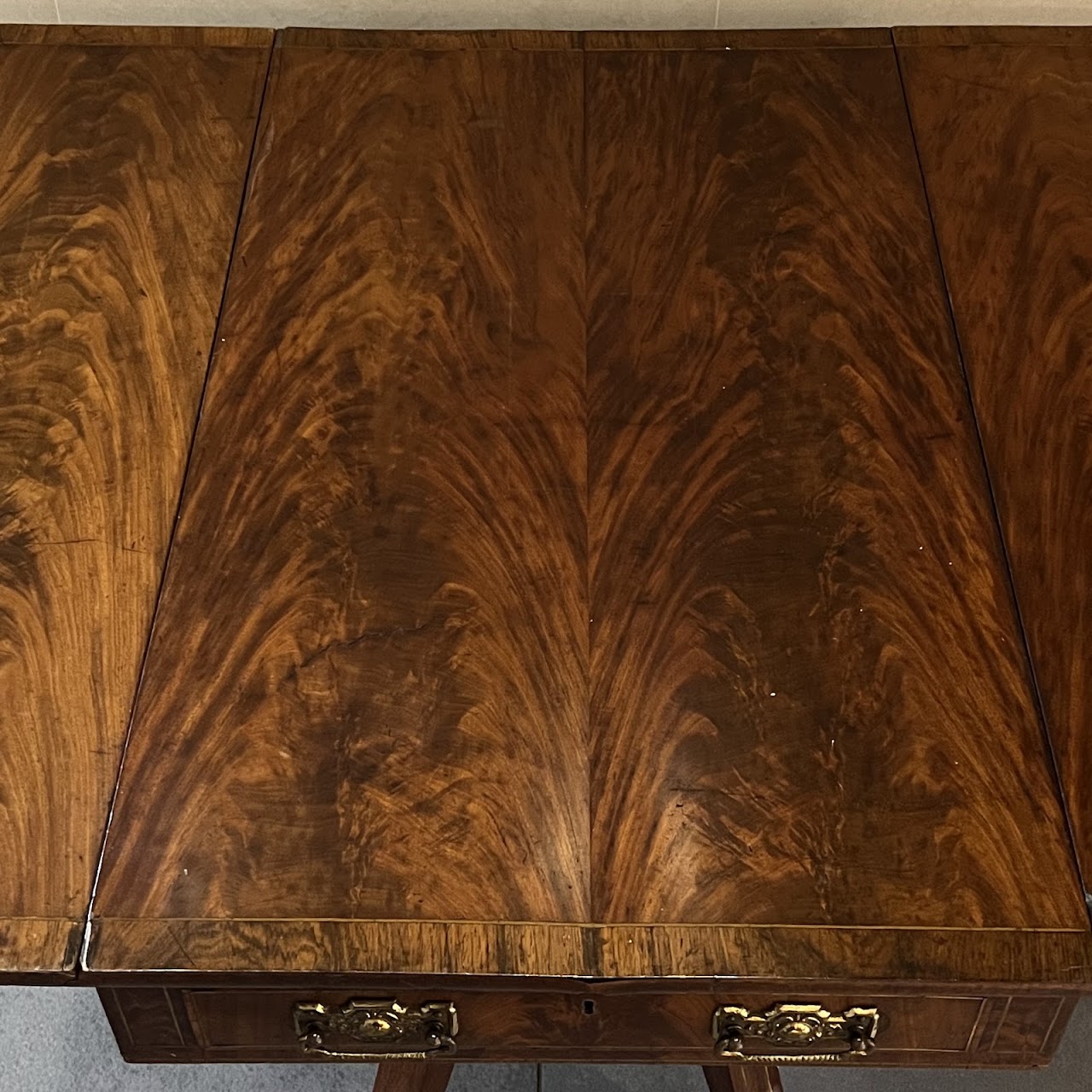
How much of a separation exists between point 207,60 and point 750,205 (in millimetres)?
508

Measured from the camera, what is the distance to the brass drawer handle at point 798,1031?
2.56 ft

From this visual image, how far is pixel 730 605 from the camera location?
83cm

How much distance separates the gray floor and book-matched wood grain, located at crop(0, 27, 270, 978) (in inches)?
27.1

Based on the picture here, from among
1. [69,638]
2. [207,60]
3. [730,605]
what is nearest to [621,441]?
[730,605]

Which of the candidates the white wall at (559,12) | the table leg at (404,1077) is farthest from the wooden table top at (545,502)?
the table leg at (404,1077)

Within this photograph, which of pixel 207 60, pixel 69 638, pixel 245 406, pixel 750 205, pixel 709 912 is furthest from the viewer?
pixel 207 60

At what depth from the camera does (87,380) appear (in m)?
0.95

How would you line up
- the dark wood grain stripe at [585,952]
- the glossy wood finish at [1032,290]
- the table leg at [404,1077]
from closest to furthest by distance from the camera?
the dark wood grain stripe at [585,952] → the glossy wood finish at [1032,290] → the table leg at [404,1077]

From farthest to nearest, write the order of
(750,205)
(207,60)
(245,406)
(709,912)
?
(207,60)
(750,205)
(245,406)
(709,912)

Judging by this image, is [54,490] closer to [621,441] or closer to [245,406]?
[245,406]

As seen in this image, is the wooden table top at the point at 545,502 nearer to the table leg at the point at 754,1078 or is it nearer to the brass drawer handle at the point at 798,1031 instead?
the brass drawer handle at the point at 798,1031

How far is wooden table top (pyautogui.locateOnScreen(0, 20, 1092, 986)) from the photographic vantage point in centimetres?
73

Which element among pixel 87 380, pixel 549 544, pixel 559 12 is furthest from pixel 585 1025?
pixel 559 12

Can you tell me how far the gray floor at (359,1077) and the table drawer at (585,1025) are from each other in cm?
54
